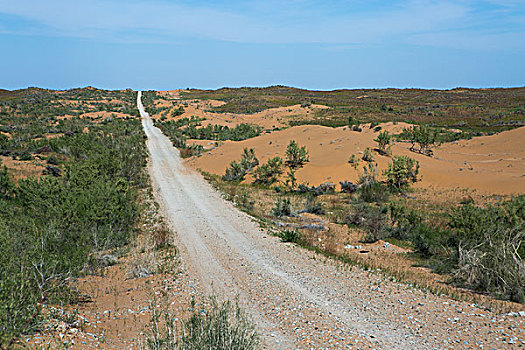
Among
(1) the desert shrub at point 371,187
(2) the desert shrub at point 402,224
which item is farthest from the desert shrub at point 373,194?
(2) the desert shrub at point 402,224

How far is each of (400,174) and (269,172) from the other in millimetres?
8179

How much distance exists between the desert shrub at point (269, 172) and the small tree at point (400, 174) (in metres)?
6.80

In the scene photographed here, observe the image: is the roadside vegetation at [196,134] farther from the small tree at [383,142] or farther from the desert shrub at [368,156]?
the small tree at [383,142]

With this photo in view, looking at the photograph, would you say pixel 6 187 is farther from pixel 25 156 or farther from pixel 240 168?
pixel 240 168

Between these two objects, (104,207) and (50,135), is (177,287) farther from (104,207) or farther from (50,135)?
(50,135)

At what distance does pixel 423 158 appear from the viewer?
26.5m

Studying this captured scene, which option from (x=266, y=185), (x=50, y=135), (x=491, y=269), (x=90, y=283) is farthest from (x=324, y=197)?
(x=50, y=135)

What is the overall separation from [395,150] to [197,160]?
15.6m

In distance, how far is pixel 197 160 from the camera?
28.9 m

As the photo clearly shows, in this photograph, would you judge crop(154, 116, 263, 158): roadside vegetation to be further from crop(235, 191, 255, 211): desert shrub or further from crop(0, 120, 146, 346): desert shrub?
crop(0, 120, 146, 346): desert shrub

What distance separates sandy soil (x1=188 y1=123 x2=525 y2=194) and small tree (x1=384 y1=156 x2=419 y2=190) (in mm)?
785

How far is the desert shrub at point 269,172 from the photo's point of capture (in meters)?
22.8

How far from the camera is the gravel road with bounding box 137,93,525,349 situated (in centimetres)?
588

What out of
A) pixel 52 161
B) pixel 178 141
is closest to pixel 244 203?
pixel 52 161
